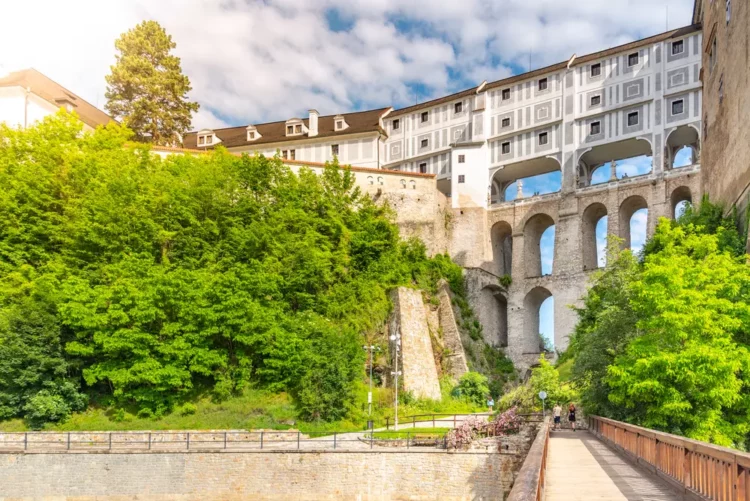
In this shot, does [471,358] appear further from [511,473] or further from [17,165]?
[17,165]

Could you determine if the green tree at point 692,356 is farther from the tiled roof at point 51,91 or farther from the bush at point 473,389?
the tiled roof at point 51,91

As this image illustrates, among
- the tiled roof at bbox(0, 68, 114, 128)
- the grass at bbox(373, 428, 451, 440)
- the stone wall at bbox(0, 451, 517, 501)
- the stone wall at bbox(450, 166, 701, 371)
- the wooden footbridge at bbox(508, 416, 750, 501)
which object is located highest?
the tiled roof at bbox(0, 68, 114, 128)

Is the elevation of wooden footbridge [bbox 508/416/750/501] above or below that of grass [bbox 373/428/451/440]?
above

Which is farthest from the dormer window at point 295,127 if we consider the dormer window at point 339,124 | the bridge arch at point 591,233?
the bridge arch at point 591,233

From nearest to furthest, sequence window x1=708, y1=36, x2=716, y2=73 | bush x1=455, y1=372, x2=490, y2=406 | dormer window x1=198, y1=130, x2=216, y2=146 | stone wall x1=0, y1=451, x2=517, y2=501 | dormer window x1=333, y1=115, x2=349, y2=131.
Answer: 1. stone wall x1=0, y1=451, x2=517, y2=501
2. window x1=708, y1=36, x2=716, y2=73
3. bush x1=455, y1=372, x2=490, y2=406
4. dormer window x1=333, y1=115, x2=349, y2=131
5. dormer window x1=198, y1=130, x2=216, y2=146

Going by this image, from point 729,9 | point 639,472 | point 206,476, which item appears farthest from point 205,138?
point 639,472

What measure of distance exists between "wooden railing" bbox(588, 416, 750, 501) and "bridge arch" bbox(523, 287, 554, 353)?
127ft

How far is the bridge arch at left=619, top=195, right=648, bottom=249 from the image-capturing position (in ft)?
163

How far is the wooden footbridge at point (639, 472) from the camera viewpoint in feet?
22.0

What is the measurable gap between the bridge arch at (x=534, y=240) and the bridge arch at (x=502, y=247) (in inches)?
70.9

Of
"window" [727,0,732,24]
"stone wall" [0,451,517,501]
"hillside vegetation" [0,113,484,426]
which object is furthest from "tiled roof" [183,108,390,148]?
"stone wall" [0,451,517,501]

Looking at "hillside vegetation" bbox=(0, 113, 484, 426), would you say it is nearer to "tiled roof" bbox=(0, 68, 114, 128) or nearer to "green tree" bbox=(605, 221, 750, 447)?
"tiled roof" bbox=(0, 68, 114, 128)

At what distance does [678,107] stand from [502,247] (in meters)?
17.5

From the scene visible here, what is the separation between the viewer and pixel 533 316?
54.3m
